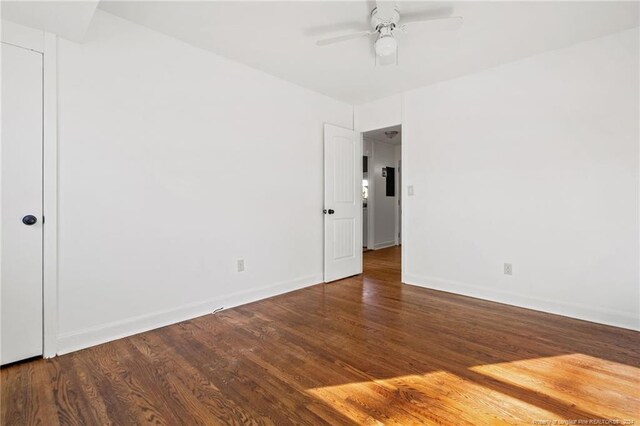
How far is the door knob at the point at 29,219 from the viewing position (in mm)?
1949

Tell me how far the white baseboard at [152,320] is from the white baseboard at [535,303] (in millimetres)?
1764

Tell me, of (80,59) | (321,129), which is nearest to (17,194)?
(80,59)

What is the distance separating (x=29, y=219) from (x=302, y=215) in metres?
2.43

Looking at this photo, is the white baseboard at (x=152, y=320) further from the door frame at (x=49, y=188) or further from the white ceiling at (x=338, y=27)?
the white ceiling at (x=338, y=27)

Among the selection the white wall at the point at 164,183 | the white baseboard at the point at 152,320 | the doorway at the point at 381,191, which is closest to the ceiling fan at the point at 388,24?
the white wall at the point at 164,183

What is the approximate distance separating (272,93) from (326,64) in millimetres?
690

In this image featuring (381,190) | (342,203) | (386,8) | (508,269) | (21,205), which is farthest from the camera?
(381,190)

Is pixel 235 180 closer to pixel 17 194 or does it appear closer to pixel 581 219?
pixel 17 194

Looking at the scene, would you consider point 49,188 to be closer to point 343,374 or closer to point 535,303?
point 343,374

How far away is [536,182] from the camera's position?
2.92 metres

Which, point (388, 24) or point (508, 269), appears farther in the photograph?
point (508, 269)

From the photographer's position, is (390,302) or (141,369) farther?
(390,302)

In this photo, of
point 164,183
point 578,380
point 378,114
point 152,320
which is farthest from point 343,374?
point 378,114

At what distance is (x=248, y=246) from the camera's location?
3.17 meters
